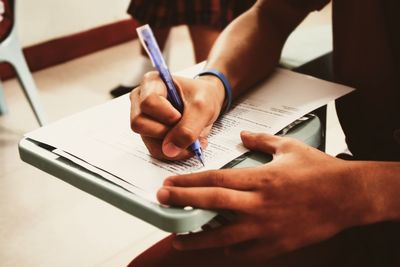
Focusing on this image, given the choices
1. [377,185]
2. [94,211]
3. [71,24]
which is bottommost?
[94,211]

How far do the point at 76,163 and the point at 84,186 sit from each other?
0.04 meters

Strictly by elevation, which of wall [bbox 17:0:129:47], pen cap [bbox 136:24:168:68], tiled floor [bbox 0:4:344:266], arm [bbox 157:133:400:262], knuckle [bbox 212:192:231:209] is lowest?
tiled floor [bbox 0:4:344:266]

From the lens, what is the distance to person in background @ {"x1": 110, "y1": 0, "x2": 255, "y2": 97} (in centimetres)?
199

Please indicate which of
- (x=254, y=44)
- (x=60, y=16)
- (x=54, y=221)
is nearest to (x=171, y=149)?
(x=254, y=44)

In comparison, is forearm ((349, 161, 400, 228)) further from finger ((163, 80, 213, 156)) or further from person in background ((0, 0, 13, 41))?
person in background ((0, 0, 13, 41))

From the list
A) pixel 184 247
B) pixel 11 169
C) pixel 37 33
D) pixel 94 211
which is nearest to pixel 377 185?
pixel 184 247

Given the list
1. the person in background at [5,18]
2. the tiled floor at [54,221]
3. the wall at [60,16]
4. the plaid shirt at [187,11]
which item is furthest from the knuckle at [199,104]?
the wall at [60,16]

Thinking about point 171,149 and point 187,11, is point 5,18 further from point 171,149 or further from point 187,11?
point 171,149

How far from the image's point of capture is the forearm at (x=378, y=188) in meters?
0.50

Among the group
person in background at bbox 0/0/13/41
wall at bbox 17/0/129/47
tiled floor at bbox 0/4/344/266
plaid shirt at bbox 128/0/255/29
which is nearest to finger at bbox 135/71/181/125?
tiled floor at bbox 0/4/344/266

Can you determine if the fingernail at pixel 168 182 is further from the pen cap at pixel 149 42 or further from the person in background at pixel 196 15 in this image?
the person in background at pixel 196 15

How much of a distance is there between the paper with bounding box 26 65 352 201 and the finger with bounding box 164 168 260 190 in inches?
1.5

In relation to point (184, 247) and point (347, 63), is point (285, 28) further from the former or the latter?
point (184, 247)

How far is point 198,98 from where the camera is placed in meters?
0.59
